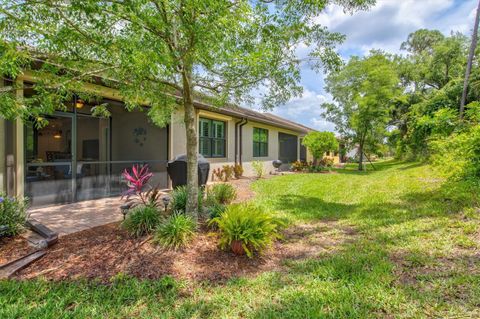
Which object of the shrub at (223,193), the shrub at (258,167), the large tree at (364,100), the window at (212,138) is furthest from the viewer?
the large tree at (364,100)

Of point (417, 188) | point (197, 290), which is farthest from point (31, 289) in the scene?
point (417, 188)

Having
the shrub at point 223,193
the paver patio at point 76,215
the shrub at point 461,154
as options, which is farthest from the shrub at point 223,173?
the shrub at point 461,154

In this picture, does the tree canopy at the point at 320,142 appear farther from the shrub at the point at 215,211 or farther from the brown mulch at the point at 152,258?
the shrub at the point at 215,211

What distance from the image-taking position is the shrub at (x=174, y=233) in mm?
3975

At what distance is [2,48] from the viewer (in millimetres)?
3074

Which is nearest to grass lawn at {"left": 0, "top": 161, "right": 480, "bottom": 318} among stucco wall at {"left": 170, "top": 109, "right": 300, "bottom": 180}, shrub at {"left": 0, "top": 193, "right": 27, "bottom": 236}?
shrub at {"left": 0, "top": 193, "right": 27, "bottom": 236}

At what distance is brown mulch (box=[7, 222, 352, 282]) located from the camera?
3400 mm

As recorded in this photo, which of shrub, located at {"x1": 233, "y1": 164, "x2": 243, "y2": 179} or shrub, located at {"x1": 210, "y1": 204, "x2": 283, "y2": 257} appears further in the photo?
shrub, located at {"x1": 233, "y1": 164, "x2": 243, "y2": 179}

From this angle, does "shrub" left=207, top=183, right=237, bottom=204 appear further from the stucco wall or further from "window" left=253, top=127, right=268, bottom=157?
"window" left=253, top=127, right=268, bottom=157

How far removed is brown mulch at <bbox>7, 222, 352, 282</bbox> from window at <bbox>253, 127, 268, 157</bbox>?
1163 cm

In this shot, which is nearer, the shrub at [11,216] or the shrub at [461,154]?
the shrub at [11,216]

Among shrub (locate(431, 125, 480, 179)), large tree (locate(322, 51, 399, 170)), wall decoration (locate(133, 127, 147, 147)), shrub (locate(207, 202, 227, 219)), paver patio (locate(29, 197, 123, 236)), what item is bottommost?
paver patio (locate(29, 197, 123, 236))

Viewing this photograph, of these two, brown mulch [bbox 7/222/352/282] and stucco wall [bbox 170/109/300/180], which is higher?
stucco wall [bbox 170/109/300/180]

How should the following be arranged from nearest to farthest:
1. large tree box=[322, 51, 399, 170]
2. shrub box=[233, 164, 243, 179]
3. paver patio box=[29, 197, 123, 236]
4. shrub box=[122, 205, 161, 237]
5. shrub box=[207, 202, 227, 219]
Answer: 1. shrub box=[122, 205, 161, 237]
2. shrub box=[207, 202, 227, 219]
3. paver patio box=[29, 197, 123, 236]
4. shrub box=[233, 164, 243, 179]
5. large tree box=[322, 51, 399, 170]
